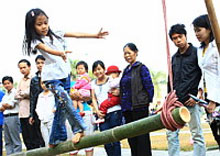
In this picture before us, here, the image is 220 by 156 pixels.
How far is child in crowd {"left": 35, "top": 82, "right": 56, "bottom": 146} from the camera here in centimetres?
555

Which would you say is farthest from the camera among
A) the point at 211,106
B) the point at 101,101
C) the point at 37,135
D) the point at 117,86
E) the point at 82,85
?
the point at 37,135

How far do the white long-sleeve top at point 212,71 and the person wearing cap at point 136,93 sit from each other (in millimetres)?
750

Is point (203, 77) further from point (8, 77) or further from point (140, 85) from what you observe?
point (8, 77)

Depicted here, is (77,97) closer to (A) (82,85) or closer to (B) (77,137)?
(A) (82,85)

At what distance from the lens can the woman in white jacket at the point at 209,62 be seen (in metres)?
3.85

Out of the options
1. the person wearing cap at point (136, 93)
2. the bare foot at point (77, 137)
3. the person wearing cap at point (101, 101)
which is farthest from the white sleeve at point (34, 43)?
the person wearing cap at point (101, 101)

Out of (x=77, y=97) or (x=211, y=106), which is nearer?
(x=211, y=106)

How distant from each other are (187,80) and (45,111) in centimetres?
Result: 222

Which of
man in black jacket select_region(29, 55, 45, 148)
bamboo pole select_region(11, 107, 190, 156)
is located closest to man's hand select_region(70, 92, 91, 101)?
man in black jacket select_region(29, 55, 45, 148)

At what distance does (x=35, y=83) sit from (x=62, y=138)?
2250 mm

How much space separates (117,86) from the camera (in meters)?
4.90

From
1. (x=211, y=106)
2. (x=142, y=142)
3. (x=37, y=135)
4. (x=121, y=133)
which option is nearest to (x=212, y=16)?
(x=121, y=133)

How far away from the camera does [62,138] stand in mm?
3883

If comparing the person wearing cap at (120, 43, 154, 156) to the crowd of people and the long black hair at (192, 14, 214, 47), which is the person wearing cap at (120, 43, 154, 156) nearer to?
the crowd of people
